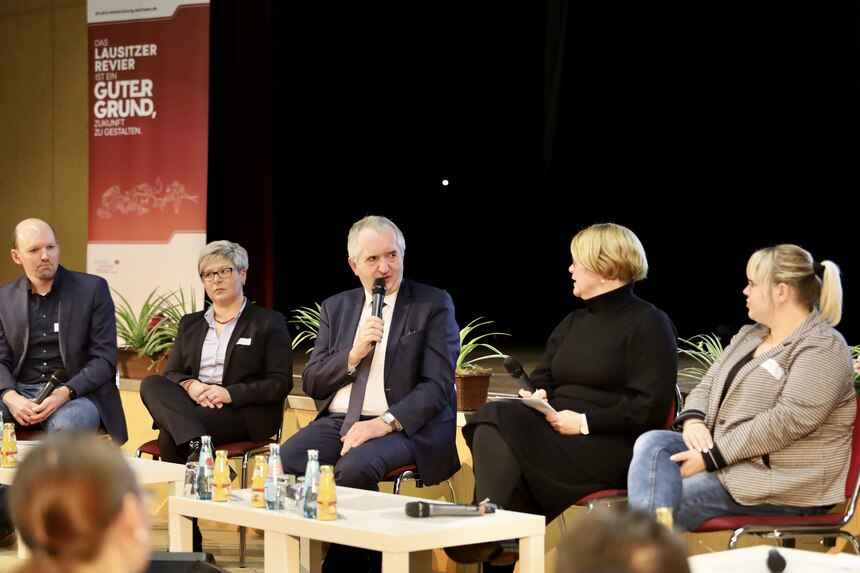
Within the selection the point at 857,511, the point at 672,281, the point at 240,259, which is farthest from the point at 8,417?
the point at 672,281

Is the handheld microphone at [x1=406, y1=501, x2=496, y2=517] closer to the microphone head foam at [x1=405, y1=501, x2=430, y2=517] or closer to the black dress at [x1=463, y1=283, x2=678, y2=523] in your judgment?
the microphone head foam at [x1=405, y1=501, x2=430, y2=517]

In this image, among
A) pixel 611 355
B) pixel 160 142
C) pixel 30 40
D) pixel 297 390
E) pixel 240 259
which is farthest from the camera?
pixel 30 40

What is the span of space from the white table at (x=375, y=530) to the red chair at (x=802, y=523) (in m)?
0.59

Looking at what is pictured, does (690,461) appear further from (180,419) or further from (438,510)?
(180,419)

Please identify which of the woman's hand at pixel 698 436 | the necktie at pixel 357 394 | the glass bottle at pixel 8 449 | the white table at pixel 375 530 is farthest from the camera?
the necktie at pixel 357 394

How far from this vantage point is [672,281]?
8555 millimetres

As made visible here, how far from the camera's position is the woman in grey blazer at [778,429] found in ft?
10.1

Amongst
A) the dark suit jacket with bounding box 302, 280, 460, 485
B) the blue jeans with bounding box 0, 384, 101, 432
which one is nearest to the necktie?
the dark suit jacket with bounding box 302, 280, 460, 485

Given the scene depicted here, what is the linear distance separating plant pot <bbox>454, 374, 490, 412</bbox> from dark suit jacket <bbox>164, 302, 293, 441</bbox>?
2.29ft

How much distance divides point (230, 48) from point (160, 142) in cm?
77

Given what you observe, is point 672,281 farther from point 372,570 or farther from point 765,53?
point 372,570

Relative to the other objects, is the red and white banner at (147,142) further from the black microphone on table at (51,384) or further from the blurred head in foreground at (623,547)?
the blurred head in foreground at (623,547)

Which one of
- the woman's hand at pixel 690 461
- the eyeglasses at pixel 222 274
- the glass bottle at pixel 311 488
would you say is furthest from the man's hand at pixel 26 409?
the woman's hand at pixel 690 461

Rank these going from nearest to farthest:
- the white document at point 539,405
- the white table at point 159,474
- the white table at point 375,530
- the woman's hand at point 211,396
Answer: the white table at point 375,530 < the white document at point 539,405 < the white table at point 159,474 < the woman's hand at point 211,396
